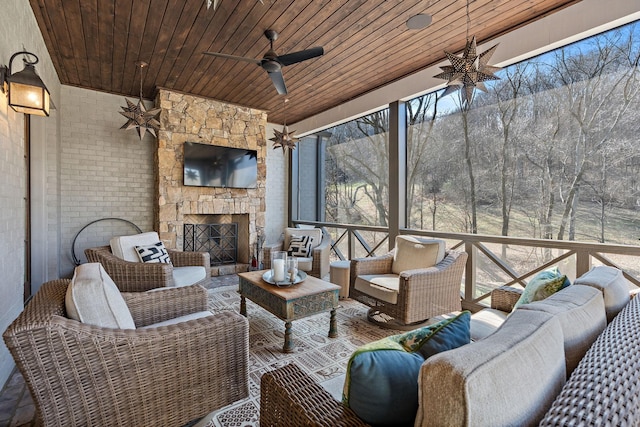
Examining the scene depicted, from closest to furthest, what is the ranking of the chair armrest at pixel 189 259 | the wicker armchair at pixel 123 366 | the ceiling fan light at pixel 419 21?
the wicker armchair at pixel 123 366 → the ceiling fan light at pixel 419 21 → the chair armrest at pixel 189 259

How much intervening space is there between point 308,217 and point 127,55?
4.07 metres

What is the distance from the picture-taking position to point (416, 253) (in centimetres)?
325

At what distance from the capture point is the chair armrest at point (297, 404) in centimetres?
88

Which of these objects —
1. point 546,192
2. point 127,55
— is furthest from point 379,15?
point 127,55

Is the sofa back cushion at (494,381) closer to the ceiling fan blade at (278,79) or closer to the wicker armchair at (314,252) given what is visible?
the ceiling fan blade at (278,79)

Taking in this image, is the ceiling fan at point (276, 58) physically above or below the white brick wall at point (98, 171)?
above

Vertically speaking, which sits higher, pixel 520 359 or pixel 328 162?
pixel 328 162

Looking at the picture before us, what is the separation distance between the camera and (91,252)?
3086 mm

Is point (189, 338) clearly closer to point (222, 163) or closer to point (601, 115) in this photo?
point (601, 115)

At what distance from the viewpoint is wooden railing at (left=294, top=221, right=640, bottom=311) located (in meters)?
2.57

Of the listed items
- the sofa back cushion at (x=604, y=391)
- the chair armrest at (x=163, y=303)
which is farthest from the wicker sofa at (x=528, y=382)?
the chair armrest at (x=163, y=303)

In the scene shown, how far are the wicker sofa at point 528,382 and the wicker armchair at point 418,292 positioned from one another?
1709 millimetres

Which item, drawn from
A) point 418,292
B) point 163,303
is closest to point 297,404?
point 163,303

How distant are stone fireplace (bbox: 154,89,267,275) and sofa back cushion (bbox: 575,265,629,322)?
480 cm
